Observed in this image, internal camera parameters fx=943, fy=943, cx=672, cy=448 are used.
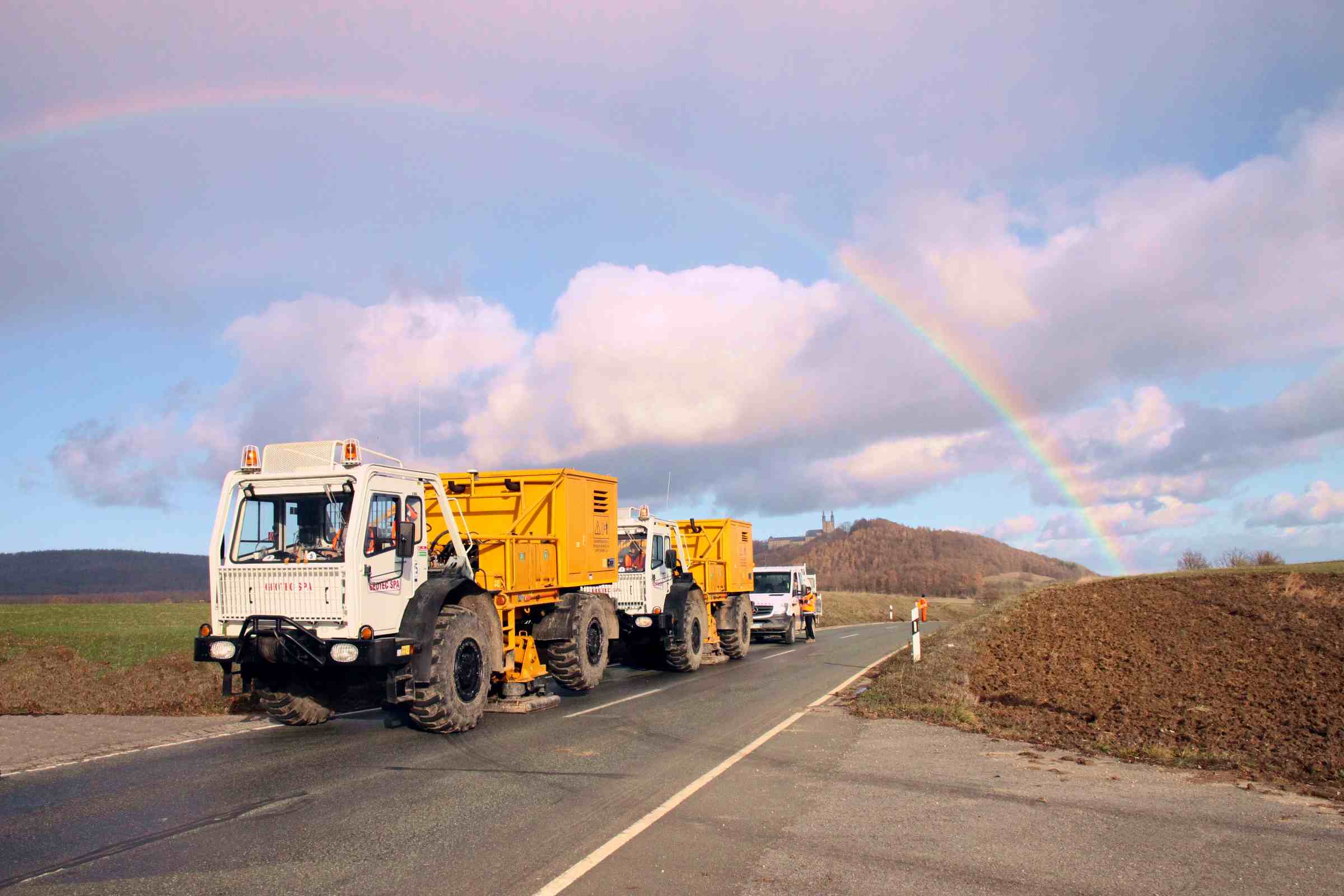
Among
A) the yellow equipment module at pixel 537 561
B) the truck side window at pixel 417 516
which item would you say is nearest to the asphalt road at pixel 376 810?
the yellow equipment module at pixel 537 561

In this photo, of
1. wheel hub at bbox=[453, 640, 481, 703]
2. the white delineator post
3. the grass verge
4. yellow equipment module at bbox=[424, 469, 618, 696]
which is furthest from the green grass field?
the white delineator post

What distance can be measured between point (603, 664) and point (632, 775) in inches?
271

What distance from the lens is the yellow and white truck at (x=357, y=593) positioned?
1027cm

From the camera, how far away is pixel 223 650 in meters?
10.4

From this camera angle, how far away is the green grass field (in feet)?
67.6

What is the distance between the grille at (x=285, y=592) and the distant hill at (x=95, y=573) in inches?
3524

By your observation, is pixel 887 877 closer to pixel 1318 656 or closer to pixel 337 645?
pixel 337 645

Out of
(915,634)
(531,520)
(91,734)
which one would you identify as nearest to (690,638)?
(915,634)

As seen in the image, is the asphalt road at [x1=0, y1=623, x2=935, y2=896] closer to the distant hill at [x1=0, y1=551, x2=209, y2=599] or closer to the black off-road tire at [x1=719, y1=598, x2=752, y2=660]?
the black off-road tire at [x1=719, y1=598, x2=752, y2=660]

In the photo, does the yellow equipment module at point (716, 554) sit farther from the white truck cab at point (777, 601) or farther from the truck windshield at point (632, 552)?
the white truck cab at point (777, 601)

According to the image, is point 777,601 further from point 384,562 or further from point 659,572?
point 384,562

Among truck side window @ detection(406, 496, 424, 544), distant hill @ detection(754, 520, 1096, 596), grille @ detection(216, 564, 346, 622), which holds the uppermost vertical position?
truck side window @ detection(406, 496, 424, 544)

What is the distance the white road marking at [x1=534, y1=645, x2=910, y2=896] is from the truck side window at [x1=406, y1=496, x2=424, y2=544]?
4.66 metres

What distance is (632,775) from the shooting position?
27.9 ft
